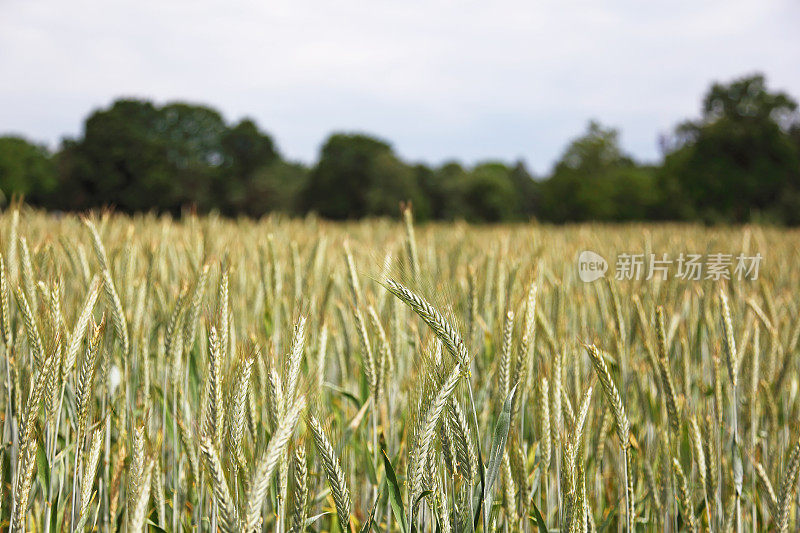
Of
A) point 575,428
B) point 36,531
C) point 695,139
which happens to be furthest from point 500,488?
point 695,139

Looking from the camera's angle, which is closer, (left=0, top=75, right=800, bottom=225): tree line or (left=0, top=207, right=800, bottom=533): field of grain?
(left=0, top=207, right=800, bottom=533): field of grain

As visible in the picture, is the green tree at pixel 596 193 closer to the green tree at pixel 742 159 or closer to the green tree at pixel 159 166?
the green tree at pixel 742 159

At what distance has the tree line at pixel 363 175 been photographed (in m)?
23.0

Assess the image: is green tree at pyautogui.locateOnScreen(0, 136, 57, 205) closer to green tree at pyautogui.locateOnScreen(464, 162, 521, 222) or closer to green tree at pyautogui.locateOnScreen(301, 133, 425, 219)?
green tree at pyautogui.locateOnScreen(301, 133, 425, 219)

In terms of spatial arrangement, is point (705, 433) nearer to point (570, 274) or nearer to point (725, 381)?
point (725, 381)

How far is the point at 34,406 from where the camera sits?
35.8 inches

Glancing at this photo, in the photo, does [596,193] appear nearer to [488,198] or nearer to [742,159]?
[488,198]

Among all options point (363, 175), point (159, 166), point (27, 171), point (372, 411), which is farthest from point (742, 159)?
point (27, 171)

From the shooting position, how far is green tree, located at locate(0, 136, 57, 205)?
3319 centimetres

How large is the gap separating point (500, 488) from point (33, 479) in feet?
3.63

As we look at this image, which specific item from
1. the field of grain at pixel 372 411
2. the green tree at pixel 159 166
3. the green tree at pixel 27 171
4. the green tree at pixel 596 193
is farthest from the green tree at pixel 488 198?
the field of grain at pixel 372 411

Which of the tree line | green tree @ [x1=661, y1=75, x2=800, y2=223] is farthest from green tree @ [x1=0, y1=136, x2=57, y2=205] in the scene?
green tree @ [x1=661, y1=75, x2=800, y2=223]

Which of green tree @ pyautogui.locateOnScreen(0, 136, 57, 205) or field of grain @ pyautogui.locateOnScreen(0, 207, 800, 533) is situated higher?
green tree @ pyautogui.locateOnScreen(0, 136, 57, 205)

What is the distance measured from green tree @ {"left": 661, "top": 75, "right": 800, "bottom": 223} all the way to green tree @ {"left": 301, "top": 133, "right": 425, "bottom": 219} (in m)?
15.1
